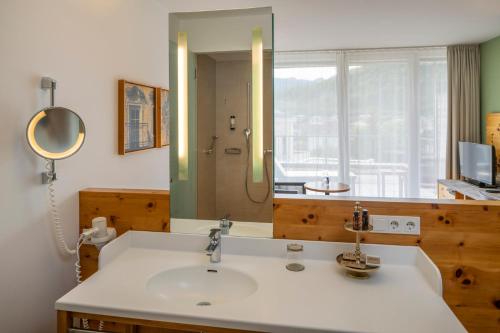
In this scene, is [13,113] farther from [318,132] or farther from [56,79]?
[318,132]

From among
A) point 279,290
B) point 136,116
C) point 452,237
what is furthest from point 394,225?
point 136,116

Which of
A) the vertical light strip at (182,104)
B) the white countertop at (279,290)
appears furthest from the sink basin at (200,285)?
the vertical light strip at (182,104)

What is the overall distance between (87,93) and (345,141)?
4100 millimetres

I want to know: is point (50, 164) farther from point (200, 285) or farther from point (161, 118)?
point (161, 118)

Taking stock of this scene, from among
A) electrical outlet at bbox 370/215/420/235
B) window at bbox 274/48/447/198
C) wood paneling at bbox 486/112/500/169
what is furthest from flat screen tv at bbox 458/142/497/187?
electrical outlet at bbox 370/215/420/235

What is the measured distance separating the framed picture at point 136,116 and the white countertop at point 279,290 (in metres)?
0.77

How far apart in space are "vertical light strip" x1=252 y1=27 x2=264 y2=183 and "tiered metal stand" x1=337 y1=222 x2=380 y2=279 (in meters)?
0.50

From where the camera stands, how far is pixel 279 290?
1291mm

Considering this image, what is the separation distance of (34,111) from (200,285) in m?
0.99

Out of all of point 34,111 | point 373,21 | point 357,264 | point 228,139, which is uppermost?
point 373,21

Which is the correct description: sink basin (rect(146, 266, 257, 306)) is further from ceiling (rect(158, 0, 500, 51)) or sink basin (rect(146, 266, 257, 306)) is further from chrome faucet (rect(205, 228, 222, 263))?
ceiling (rect(158, 0, 500, 51))

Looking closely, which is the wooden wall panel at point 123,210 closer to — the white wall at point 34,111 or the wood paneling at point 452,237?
the white wall at point 34,111

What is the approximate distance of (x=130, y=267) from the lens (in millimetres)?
1517

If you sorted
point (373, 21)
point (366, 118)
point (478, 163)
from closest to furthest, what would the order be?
point (373, 21), point (478, 163), point (366, 118)
